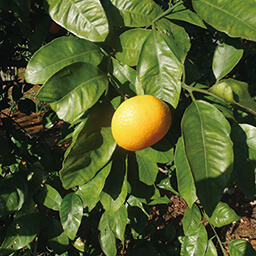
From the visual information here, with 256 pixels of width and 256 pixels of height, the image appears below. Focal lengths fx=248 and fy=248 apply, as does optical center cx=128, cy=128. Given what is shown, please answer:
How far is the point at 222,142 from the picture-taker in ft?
1.91

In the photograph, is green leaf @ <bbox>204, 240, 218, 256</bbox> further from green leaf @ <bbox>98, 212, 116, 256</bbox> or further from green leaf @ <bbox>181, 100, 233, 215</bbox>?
green leaf @ <bbox>181, 100, 233, 215</bbox>

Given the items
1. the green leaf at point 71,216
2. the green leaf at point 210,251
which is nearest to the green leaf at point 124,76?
the green leaf at point 71,216

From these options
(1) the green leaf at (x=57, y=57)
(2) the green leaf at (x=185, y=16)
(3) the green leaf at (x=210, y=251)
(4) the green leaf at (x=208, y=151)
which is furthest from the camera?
(3) the green leaf at (x=210, y=251)

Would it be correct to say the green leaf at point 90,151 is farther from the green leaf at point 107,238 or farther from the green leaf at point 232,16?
the green leaf at point 107,238

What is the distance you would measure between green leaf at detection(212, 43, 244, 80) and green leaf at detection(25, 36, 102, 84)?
1.32 ft

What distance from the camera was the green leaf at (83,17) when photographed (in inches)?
24.5

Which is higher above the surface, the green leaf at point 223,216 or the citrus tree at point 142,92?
the citrus tree at point 142,92

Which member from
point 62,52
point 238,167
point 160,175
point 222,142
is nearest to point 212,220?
point 160,175

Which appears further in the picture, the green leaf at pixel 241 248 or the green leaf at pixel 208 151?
the green leaf at pixel 241 248

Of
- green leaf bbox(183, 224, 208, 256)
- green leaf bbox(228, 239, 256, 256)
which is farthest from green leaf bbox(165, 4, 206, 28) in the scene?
green leaf bbox(228, 239, 256, 256)

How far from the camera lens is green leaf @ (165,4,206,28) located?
0.75 meters

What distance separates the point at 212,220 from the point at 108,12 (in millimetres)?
990

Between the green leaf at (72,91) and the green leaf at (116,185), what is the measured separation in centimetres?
26

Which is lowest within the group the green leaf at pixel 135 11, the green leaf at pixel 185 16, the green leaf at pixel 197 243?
the green leaf at pixel 197 243
